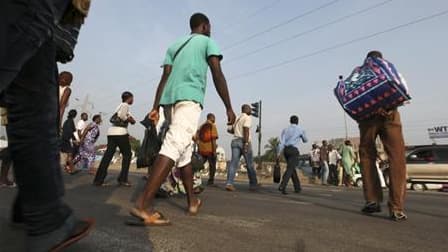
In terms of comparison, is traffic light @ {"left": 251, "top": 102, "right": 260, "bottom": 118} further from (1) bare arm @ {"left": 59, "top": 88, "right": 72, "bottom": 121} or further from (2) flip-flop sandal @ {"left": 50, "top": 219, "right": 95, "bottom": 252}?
(2) flip-flop sandal @ {"left": 50, "top": 219, "right": 95, "bottom": 252}

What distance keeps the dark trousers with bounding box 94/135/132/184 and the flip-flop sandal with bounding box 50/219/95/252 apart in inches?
234

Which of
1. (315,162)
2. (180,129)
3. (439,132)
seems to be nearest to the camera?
(180,129)

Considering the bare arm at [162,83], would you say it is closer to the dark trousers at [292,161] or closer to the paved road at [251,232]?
the paved road at [251,232]

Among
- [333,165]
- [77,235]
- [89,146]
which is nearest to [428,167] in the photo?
[333,165]

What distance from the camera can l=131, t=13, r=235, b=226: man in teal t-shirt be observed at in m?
3.77

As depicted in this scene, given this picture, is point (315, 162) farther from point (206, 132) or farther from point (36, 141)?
point (36, 141)

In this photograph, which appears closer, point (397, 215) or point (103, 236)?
point (103, 236)

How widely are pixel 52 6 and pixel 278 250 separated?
1.89m

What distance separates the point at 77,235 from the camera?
6.85ft

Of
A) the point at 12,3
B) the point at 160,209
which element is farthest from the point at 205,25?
the point at 12,3

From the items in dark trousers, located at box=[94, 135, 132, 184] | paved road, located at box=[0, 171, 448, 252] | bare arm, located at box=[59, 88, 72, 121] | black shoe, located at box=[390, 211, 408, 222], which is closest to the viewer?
paved road, located at box=[0, 171, 448, 252]

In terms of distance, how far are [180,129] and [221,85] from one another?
0.61 metres

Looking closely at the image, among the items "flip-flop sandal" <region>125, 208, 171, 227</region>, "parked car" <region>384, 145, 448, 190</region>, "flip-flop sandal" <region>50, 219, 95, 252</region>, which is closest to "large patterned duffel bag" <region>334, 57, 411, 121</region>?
"flip-flop sandal" <region>125, 208, 171, 227</region>

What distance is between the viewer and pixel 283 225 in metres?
3.66
